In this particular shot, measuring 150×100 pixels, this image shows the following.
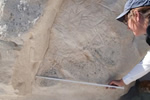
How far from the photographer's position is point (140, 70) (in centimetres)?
125

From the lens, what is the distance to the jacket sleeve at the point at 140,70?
1.23 metres

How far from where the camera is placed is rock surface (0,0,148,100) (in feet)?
3.72

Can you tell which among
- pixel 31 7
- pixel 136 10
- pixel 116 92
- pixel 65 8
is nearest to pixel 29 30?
pixel 31 7

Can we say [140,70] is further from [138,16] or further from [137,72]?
[138,16]

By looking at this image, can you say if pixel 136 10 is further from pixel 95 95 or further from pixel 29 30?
pixel 95 95

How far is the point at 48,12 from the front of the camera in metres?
1.18

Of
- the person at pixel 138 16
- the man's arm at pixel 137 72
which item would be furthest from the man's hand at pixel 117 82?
the person at pixel 138 16

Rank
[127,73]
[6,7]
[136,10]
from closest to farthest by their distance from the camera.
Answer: [136,10] → [6,7] → [127,73]

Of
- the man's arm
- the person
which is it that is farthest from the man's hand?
the person

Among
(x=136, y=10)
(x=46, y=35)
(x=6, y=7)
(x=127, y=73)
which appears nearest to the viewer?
(x=136, y=10)

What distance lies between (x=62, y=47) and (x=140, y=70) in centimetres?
39

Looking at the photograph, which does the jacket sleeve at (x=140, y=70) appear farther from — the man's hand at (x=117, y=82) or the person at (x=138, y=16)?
the person at (x=138, y=16)

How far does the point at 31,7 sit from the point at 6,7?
0.34ft

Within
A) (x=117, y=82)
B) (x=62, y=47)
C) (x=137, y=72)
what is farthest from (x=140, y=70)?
(x=62, y=47)
